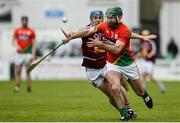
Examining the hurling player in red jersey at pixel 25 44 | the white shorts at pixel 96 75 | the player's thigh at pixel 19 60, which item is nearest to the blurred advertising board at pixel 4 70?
the hurling player in red jersey at pixel 25 44

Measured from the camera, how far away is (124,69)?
1855cm

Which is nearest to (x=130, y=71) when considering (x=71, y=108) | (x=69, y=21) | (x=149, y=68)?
(x=71, y=108)

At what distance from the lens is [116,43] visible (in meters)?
17.8

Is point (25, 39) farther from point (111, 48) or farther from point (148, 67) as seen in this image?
point (111, 48)

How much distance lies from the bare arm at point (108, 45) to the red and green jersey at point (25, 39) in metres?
12.4

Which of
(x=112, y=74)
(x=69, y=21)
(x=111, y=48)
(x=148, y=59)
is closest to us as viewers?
(x=111, y=48)

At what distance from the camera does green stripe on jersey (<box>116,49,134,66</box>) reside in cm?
1852

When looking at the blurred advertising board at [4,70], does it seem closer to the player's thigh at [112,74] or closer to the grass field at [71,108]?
the grass field at [71,108]

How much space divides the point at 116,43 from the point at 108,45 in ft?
0.91

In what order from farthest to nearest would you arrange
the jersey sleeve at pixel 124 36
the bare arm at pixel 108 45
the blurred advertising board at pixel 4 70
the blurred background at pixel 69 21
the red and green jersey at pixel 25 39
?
the blurred background at pixel 69 21 → the blurred advertising board at pixel 4 70 → the red and green jersey at pixel 25 39 → the jersey sleeve at pixel 124 36 → the bare arm at pixel 108 45

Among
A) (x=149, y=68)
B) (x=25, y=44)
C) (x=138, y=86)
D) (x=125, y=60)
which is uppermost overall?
(x=125, y=60)

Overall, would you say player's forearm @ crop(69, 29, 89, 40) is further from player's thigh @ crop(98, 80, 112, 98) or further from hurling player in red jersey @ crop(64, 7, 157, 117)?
player's thigh @ crop(98, 80, 112, 98)

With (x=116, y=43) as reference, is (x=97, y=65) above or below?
below

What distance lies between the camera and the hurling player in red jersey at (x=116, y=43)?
1775 centimetres
